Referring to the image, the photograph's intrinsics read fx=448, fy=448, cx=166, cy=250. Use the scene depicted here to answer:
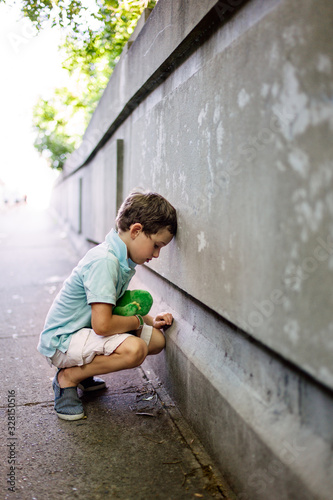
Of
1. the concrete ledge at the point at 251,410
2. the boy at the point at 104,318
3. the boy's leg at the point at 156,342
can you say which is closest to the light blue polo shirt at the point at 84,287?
the boy at the point at 104,318

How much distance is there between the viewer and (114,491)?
1929 millimetres

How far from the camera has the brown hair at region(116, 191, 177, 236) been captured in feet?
8.79

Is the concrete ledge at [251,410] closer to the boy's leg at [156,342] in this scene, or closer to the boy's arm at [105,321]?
the boy's leg at [156,342]

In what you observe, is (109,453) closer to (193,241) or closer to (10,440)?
(10,440)

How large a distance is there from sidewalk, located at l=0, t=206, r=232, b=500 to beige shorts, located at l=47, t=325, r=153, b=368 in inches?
12.1

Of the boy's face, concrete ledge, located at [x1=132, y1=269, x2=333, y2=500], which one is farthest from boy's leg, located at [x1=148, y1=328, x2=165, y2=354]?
the boy's face

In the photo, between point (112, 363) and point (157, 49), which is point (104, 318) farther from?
point (157, 49)

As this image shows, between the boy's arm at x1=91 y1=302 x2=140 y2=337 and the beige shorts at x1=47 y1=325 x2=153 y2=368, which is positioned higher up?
the boy's arm at x1=91 y1=302 x2=140 y2=337

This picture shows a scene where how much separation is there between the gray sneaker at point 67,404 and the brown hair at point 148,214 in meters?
1.03

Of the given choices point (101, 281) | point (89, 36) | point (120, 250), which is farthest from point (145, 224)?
point (89, 36)

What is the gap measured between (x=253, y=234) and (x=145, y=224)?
104 cm

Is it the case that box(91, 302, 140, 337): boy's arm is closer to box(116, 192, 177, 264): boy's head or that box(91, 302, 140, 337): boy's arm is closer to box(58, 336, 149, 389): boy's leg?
box(58, 336, 149, 389): boy's leg

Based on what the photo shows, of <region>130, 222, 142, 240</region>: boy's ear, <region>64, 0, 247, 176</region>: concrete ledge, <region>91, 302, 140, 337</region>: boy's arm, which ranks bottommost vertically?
<region>91, 302, 140, 337</region>: boy's arm

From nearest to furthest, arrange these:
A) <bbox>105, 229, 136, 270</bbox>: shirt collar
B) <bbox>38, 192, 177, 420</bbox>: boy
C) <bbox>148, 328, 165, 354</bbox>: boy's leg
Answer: <bbox>38, 192, 177, 420</bbox>: boy
<bbox>105, 229, 136, 270</bbox>: shirt collar
<bbox>148, 328, 165, 354</bbox>: boy's leg
